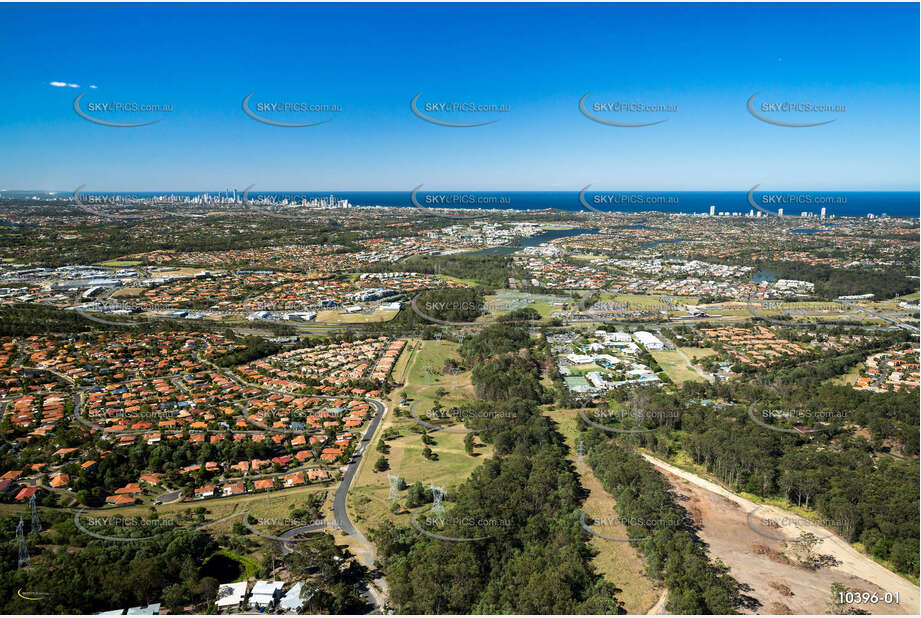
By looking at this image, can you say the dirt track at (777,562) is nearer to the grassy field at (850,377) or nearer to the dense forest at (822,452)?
the dense forest at (822,452)

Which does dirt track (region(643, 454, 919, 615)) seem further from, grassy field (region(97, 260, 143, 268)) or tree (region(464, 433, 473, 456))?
grassy field (region(97, 260, 143, 268))

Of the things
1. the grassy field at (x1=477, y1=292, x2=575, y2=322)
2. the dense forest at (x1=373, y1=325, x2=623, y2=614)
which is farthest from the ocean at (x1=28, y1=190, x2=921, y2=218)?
the dense forest at (x1=373, y1=325, x2=623, y2=614)

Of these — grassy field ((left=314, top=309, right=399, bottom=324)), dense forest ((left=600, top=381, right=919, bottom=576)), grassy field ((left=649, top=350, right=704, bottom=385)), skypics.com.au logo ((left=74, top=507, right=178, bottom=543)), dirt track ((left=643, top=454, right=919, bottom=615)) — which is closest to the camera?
dirt track ((left=643, top=454, right=919, bottom=615))

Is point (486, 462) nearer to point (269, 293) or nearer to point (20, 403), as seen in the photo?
point (20, 403)

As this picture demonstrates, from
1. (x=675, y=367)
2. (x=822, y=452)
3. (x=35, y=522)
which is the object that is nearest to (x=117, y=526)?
(x=35, y=522)

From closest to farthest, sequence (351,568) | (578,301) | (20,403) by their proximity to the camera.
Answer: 1. (351,568)
2. (20,403)
3. (578,301)

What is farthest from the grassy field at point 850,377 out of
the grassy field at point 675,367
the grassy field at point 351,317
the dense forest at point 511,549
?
the grassy field at point 351,317

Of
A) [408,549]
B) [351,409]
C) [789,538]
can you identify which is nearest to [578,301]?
[351,409]
